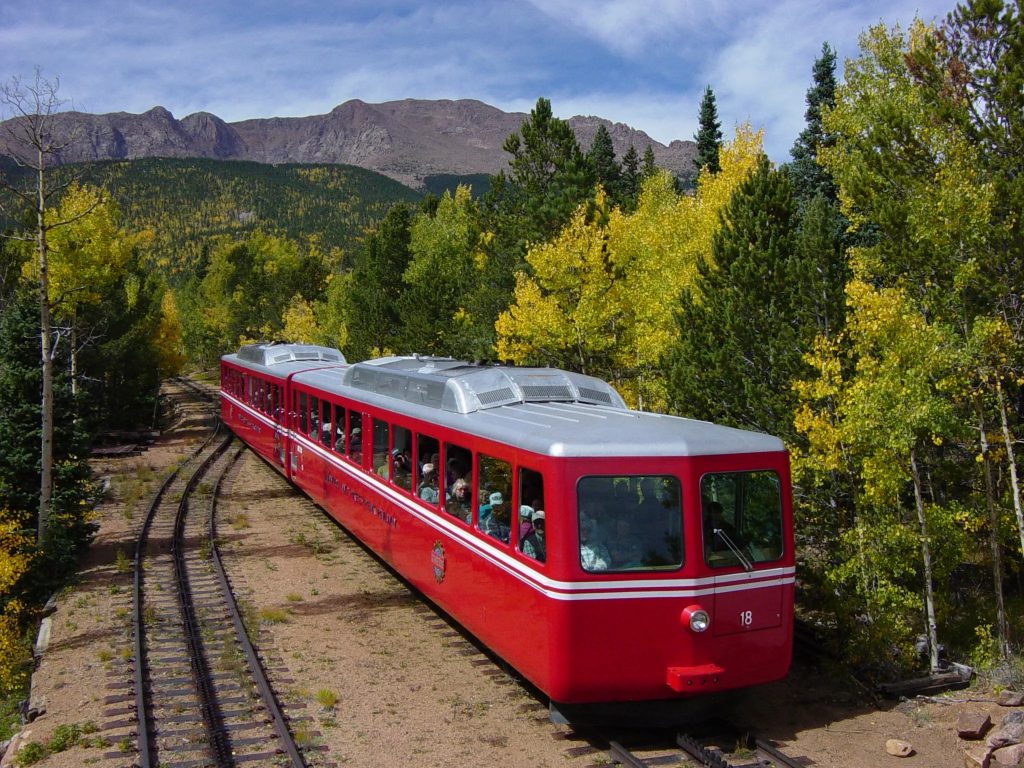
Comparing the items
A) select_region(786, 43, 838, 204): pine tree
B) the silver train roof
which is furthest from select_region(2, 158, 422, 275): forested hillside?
the silver train roof

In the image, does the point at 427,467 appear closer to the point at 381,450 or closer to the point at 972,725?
the point at 381,450

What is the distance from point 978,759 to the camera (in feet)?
24.8

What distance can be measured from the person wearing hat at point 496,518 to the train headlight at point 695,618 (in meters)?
1.90

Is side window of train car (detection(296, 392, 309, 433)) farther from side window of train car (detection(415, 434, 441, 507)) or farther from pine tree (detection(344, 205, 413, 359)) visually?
pine tree (detection(344, 205, 413, 359))

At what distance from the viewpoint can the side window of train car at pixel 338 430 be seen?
1521 cm

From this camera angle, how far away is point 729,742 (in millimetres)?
7961

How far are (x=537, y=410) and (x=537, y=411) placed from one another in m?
0.11

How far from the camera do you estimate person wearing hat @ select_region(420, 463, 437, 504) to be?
1057 centimetres

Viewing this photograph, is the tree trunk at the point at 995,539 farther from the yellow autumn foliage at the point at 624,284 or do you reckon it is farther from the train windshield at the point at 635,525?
the yellow autumn foliage at the point at 624,284

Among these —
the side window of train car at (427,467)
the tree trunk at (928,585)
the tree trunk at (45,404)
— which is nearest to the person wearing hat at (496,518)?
the side window of train car at (427,467)

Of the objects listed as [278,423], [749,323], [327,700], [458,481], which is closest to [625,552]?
[458,481]

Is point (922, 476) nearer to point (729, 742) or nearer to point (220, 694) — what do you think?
point (729, 742)

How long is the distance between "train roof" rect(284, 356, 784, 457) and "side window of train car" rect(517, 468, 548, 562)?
30 cm

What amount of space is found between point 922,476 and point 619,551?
8778 mm
